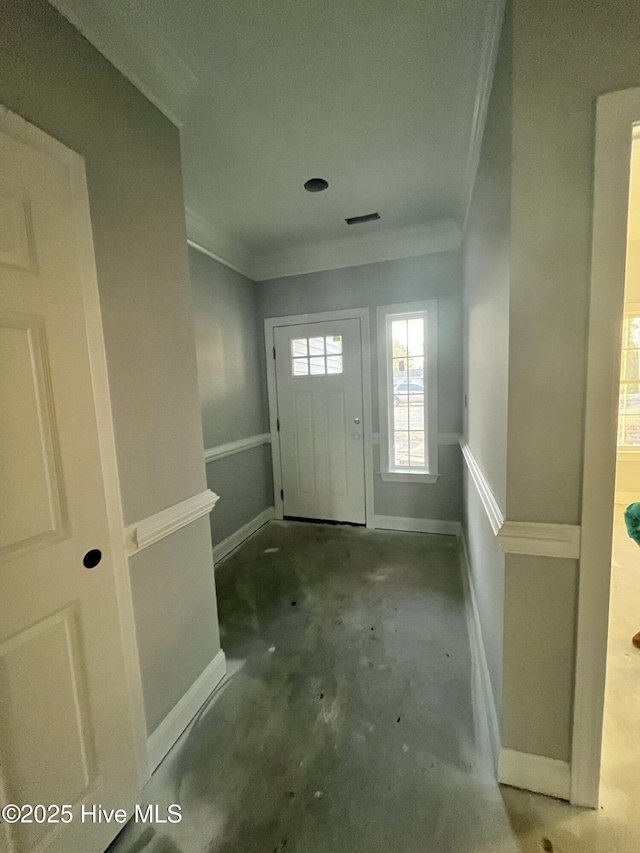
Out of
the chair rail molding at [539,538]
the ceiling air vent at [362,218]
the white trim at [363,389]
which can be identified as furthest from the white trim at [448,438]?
the chair rail molding at [539,538]

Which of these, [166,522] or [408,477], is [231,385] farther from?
[166,522]

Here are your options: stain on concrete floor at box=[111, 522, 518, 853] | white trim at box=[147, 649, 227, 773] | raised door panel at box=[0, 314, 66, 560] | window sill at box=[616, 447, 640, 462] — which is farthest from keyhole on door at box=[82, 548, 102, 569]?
window sill at box=[616, 447, 640, 462]

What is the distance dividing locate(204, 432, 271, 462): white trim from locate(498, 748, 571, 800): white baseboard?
2189mm

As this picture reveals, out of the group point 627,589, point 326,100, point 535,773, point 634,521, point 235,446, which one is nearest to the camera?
point 535,773

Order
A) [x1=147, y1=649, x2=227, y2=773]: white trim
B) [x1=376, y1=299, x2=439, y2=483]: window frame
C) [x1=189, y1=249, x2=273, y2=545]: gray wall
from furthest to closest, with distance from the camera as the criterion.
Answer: [x1=376, y1=299, x2=439, y2=483]: window frame
[x1=189, y1=249, x2=273, y2=545]: gray wall
[x1=147, y1=649, x2=227, y2=773]: white trim

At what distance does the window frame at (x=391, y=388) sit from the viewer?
10.1 ft

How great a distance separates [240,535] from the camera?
3264mm

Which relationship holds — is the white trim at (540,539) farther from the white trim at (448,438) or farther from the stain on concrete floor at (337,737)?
Answer: the white trim at (448,438)

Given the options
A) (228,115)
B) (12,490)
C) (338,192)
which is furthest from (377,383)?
(12,490)

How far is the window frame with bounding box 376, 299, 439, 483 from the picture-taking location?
122 inches

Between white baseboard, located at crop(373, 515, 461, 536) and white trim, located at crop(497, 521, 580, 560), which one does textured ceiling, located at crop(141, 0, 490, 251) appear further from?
white baseboard, located at crop(373, 515, 461, 536)

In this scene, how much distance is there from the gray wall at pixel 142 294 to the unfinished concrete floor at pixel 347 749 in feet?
0.94

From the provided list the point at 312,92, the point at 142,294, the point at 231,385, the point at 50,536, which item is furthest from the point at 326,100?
the point at 231,385

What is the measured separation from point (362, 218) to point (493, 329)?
180 cm
